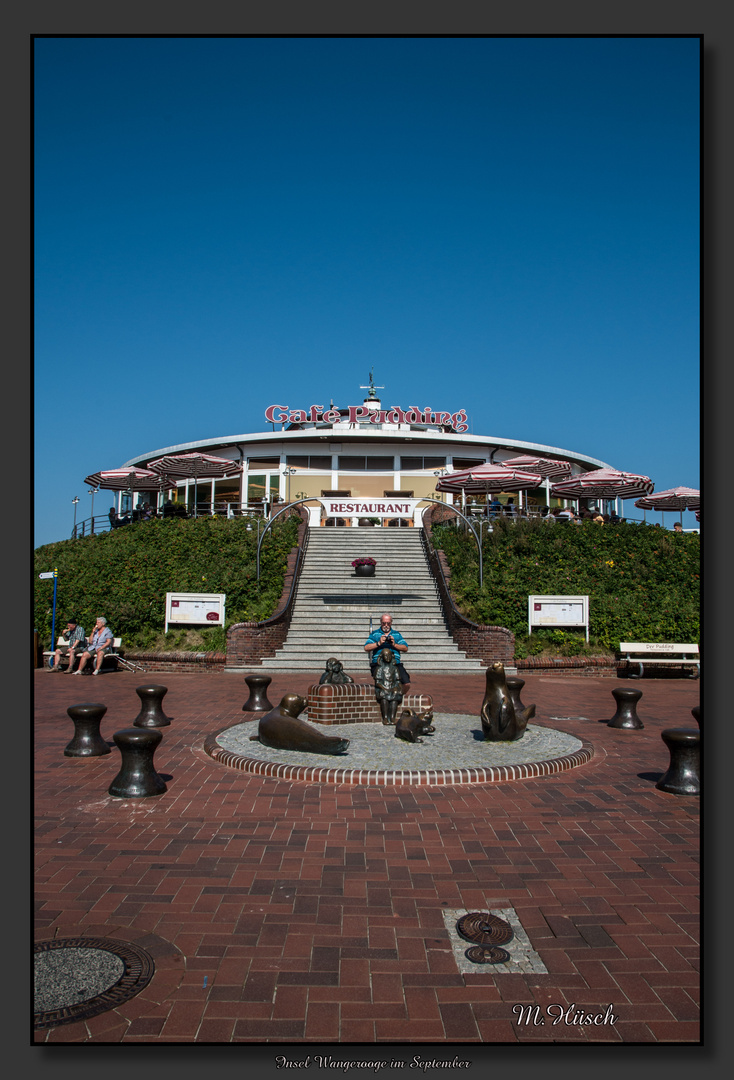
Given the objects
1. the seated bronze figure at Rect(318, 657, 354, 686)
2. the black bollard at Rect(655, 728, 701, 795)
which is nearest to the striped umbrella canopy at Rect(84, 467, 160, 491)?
the seated bronze figure at Rect(318, 657, 354, 686)

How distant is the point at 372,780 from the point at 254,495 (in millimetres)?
32895

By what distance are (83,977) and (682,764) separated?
543 cm

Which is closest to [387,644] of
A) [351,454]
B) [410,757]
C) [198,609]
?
[410,757]

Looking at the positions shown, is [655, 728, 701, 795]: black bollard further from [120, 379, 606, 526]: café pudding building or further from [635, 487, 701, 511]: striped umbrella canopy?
[120, 379, 606, 526]: café pudding building

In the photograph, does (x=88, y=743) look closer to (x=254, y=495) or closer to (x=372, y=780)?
(x=372, y=780)

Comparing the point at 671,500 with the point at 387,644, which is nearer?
the point at 387,644

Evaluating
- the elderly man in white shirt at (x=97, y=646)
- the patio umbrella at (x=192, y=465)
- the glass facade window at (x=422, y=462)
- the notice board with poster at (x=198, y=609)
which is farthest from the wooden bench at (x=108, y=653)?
the glass facade window at (x=422, y=462)

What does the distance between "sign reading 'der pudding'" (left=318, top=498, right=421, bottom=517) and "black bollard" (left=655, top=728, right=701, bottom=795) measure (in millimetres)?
17875

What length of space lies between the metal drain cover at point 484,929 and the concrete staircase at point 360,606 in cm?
1050

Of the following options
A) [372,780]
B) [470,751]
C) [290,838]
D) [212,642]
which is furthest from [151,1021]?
[212,642]

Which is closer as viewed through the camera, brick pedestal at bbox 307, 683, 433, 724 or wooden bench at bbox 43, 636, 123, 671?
brick pedestal at bbox 307, 683, 433, 724

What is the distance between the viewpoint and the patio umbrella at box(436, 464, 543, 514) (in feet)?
89.6

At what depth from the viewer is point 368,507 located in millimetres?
25547

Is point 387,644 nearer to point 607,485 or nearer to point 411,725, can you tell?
point 411,725
